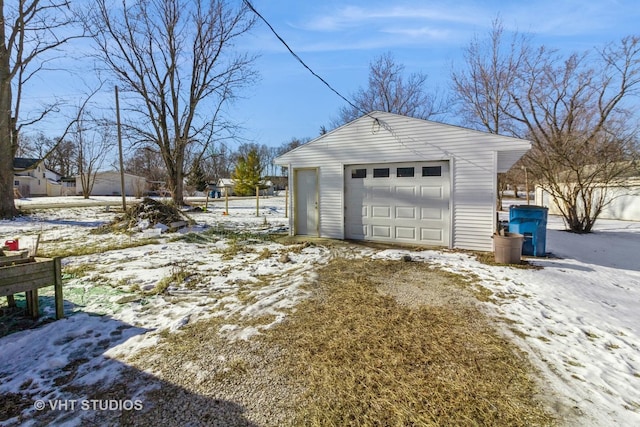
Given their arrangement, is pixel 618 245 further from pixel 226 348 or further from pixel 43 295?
pixel 43 295

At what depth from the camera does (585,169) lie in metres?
10.7

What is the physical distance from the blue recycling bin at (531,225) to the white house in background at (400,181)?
473 mm

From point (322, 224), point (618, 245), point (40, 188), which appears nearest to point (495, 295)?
point (322, 224)

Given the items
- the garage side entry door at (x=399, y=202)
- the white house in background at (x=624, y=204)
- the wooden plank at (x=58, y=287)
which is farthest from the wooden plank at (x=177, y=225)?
the white house in background at (x=624, y=204)

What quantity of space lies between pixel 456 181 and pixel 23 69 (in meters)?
19.0

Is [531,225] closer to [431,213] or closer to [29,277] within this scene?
[431,213]

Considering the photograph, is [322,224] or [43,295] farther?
[322,224]

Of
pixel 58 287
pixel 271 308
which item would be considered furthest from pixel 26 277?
pixel 271 308

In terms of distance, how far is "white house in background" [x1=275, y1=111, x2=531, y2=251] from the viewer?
703 cm

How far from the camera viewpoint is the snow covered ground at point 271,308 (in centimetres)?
244

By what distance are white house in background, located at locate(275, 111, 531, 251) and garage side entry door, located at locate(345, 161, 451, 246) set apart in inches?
1.0

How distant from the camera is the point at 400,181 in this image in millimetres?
7930

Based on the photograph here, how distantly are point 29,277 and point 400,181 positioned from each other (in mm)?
7246

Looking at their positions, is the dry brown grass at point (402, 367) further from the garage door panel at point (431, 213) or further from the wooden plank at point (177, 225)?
the wooden plank at point (177, 225)
